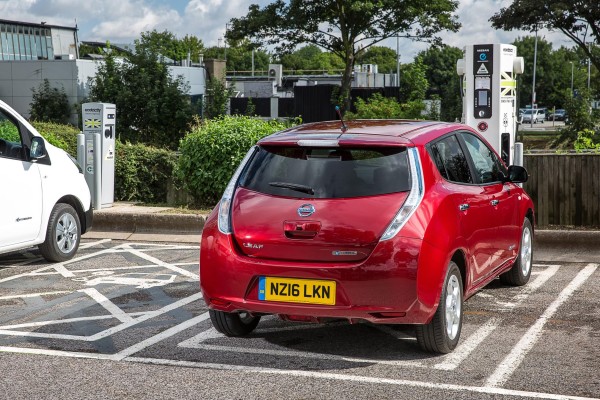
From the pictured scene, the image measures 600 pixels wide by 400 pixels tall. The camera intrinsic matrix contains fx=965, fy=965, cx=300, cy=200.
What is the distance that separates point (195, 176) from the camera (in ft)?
43.6

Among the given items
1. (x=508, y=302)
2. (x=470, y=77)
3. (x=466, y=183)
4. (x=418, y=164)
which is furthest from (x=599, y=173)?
(x=418, y=164)

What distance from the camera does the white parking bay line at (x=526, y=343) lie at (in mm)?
5773

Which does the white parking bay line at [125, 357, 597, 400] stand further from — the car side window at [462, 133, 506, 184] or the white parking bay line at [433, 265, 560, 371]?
the car side window at [462, 133, 506, 184]

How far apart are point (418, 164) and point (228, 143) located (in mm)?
7072

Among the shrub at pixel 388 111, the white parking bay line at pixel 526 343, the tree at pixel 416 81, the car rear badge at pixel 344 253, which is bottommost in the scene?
the white parking bay line at pixel 526 343

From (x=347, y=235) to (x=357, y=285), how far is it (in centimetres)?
32

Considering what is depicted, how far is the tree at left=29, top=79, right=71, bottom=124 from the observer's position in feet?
130

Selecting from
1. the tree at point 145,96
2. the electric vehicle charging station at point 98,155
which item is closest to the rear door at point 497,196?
the electric vehicle charging station at point 98,155

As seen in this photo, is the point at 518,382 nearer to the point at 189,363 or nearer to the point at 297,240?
the point at 297,240

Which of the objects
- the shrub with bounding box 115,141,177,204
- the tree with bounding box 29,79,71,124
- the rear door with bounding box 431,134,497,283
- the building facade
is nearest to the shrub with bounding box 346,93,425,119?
the shrub with bounding box 115,141,177,204

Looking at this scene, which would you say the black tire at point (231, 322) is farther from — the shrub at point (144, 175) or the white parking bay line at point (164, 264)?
the shrub at point (144, 175)

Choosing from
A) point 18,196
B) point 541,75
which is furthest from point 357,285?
point 541,75

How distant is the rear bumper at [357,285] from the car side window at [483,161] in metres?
1.73

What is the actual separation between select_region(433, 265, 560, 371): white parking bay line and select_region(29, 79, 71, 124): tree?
33.0 metres
